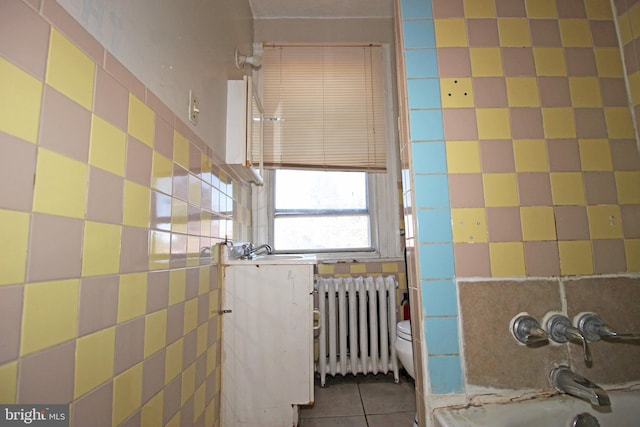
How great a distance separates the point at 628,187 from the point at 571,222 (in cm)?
22

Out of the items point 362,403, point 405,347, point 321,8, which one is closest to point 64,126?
point 405,347

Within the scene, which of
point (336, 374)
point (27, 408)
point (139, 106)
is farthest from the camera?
point (336, 374)

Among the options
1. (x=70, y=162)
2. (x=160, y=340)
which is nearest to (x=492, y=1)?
(x=70, y=162)

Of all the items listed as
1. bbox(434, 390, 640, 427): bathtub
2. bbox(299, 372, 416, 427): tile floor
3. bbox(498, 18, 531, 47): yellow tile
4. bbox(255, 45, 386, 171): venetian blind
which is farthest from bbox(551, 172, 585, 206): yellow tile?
bbox(255, 45, 386, 171): venetian blind

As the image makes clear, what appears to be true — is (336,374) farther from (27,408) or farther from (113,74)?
(113,74)

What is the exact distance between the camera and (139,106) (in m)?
0.77

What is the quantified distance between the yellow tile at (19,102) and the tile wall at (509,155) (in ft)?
2.75

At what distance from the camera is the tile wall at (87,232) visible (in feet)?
1.47

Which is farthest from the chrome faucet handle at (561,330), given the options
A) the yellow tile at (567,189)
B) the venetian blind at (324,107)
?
the venetian blind at (324,107)

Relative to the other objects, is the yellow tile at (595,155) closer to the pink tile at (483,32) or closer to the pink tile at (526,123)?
the pink tile at (526,123)

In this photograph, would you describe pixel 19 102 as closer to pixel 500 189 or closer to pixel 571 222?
pixel 500 189

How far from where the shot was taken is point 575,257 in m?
0.86

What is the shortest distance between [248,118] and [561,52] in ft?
4.23

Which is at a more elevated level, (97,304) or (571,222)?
(571,222)
